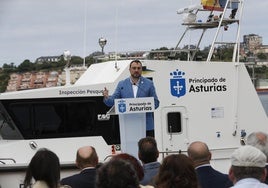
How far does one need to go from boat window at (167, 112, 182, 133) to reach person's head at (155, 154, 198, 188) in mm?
5512

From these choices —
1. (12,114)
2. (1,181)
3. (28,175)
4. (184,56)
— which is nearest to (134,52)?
(184,56)

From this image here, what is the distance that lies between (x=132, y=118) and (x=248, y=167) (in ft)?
11.5

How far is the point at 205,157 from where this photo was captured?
16.5 ft

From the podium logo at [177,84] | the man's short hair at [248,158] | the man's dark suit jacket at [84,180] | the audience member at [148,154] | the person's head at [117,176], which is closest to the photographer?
the person's head at [117,176]

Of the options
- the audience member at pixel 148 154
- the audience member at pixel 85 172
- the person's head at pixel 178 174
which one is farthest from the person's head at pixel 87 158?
the person's head at pixel 178 174

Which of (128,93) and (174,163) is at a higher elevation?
(128,93)

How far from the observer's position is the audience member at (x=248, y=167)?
394 centimetres

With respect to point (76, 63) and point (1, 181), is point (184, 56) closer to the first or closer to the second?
point (76, 63)

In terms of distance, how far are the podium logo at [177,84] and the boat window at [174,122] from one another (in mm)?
330

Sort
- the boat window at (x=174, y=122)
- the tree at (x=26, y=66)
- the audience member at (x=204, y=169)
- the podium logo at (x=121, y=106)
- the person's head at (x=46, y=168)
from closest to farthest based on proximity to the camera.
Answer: the person's head at (x=46, y=168) < the audience member at (x=204, y=169) < the podium logo at (x=121, y=106) < the boat window at (x=174, y=122) < the tree at (x=26, y=66)

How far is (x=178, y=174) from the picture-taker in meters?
3.96

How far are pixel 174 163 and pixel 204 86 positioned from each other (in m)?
6.04

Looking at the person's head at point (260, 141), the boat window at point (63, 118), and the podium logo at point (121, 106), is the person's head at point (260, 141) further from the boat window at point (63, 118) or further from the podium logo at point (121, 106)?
the boat window at point (63, 118)

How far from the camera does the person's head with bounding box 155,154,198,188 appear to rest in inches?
155
